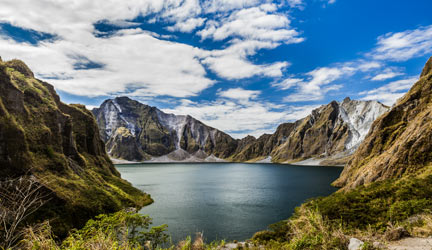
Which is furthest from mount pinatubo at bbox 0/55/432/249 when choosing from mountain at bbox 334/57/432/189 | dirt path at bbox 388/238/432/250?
dirt path at bbox 388/238/432/250

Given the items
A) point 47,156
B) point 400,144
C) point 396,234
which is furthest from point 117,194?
point 400,144

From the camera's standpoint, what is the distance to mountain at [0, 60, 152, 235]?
1281 inches

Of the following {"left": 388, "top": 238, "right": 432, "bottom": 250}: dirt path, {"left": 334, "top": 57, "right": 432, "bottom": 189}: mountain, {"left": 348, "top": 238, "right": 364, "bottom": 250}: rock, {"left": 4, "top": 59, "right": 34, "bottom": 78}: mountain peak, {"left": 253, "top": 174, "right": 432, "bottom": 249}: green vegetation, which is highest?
{"left": 4, "top": 59, "right": 34, "bottom": 78}: mountain peak

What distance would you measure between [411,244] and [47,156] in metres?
46.1

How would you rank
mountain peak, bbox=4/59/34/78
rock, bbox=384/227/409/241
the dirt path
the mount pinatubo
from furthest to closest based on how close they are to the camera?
mountain peak, bbox=4/59/34/78 < the mount pinatubo < rock, bbox=384/227/409/241 < the dirt path

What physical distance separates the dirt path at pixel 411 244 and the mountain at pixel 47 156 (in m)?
32.6

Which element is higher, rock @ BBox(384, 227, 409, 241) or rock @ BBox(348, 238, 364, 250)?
rock @ BBox(348, 238, 364, 250)

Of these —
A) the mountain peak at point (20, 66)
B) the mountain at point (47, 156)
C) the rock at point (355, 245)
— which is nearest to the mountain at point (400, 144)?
the rock at point (355, 245)

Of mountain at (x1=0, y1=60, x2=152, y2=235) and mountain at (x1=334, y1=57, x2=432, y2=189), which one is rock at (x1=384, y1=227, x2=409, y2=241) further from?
mountain at (x1=0, y1=60, x2=152, y2=235)

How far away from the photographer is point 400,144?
1845 inches

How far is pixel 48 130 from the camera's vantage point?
4244 cm

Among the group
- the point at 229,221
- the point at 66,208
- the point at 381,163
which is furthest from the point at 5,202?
the point at 381,163

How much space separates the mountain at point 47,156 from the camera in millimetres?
32531

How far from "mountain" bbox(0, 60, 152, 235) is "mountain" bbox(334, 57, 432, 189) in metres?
50.7
